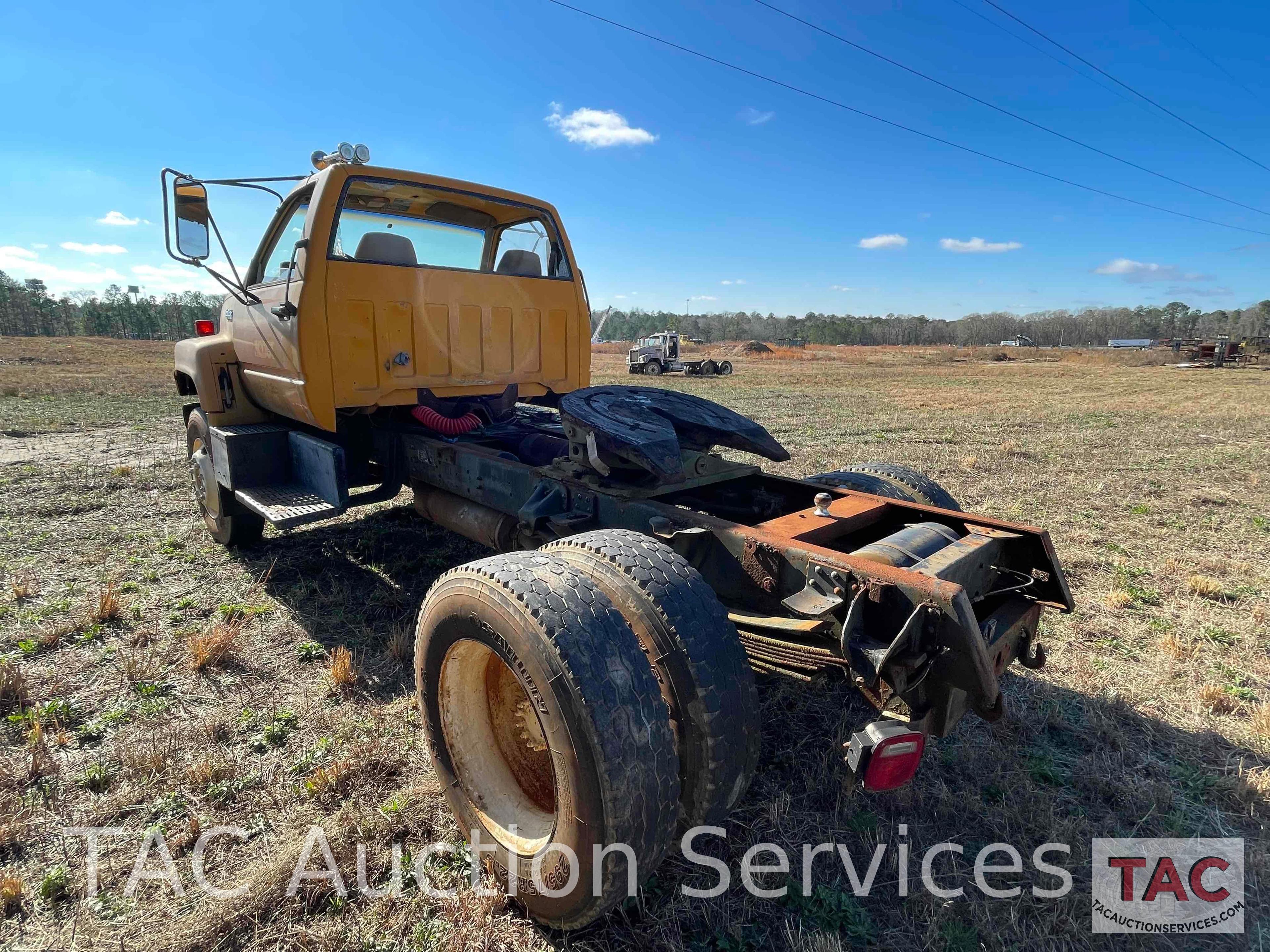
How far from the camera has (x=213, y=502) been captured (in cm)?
507

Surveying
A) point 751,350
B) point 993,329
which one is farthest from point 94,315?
point 993,329

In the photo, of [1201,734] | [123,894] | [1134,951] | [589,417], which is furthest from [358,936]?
[1201,734]

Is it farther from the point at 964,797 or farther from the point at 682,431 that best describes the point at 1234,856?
the point at 682,431

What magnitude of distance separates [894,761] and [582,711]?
2.84ft

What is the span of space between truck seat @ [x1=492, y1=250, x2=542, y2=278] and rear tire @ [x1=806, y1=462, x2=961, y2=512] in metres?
2.56

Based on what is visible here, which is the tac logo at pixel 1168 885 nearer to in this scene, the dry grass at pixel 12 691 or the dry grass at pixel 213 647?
the dry grass at pixel 213 647

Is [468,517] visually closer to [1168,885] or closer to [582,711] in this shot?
[582,711]

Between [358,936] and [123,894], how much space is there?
0.81m

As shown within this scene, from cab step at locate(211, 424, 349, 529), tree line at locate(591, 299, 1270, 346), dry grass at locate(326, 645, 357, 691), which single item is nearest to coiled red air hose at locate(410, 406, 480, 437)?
cab step at locate(211, 424, 349, 529)

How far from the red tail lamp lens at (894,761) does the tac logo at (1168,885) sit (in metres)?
0.87

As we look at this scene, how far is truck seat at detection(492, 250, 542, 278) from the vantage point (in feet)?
15.8

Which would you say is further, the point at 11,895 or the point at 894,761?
the point at 11,895

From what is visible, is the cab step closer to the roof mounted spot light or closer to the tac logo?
the roof mounted spot light

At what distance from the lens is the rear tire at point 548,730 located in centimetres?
181
